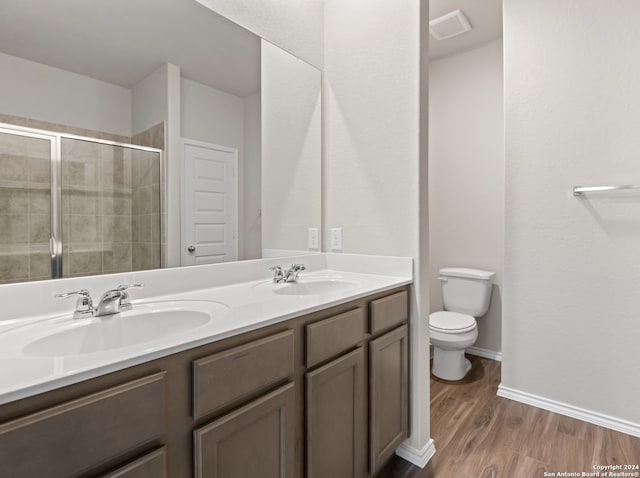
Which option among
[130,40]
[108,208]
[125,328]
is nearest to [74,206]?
[108,208]

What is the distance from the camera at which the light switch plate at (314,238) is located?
199 cm

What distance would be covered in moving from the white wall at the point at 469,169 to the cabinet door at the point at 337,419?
1971mm

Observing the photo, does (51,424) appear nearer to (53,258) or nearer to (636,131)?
(53,258)

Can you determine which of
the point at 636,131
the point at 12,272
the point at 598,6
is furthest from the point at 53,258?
the point at 598,6

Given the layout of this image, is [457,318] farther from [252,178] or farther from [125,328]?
[125,328]

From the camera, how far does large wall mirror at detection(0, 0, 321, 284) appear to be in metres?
1.03

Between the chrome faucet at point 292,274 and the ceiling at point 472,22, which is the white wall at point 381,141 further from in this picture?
the ceiling at point 472,22

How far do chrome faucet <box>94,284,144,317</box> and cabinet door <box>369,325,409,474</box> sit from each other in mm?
895

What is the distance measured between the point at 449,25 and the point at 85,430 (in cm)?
305

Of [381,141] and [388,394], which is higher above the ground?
[381,141]

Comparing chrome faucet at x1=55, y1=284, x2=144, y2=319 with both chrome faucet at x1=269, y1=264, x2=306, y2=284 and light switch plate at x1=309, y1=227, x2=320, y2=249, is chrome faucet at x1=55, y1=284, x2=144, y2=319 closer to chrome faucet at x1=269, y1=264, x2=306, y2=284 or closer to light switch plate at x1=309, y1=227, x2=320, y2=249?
chrome faucet at x1=269, y1=264, x2=306, y2=284

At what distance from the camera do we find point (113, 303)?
1.03m

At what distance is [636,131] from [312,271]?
6.08ft

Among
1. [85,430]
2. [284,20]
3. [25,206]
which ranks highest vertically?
[284,20]
